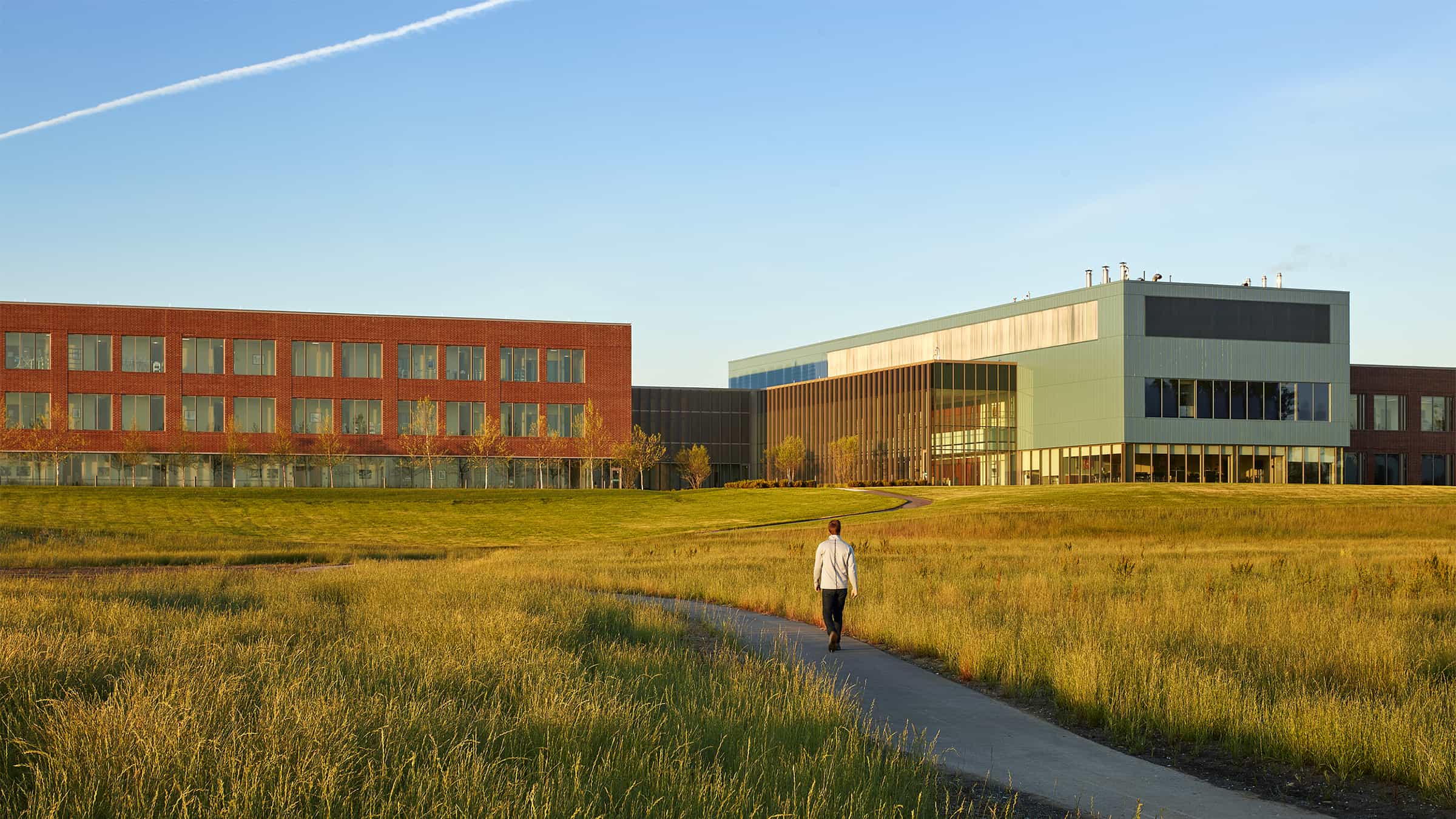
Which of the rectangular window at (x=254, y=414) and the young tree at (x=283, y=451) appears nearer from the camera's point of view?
the young tree at (x=283, y=451)

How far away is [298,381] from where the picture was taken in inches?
3233

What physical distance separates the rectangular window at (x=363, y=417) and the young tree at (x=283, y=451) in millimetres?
3703

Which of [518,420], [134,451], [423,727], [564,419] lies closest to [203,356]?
[134,451]

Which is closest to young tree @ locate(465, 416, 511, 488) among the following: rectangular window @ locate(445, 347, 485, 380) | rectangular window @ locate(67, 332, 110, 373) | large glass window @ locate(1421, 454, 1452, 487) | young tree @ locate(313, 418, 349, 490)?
rectangular window @ locate(445, 347, 485, 380)

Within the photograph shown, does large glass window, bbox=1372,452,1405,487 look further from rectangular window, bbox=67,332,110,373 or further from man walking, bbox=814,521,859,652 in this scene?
rectangular window, bbox=67,332,110,373

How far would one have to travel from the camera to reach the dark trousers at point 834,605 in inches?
669

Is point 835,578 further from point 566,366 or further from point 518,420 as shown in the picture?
point 566,366

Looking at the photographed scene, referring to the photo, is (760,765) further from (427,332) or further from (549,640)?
(427,332)

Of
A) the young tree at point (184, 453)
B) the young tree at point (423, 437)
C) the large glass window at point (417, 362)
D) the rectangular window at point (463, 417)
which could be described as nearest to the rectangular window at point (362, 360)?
the large glass window at point (417, 362)

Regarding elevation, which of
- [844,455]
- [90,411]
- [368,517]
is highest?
[90,411]

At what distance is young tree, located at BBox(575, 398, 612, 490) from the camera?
84.6 metres

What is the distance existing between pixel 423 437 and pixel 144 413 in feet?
60.0

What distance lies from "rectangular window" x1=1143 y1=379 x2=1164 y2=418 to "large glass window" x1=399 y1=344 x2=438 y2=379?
48.2 metres

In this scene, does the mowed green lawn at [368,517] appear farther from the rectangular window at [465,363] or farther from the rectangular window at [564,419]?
the rectangular window at [465,363]
